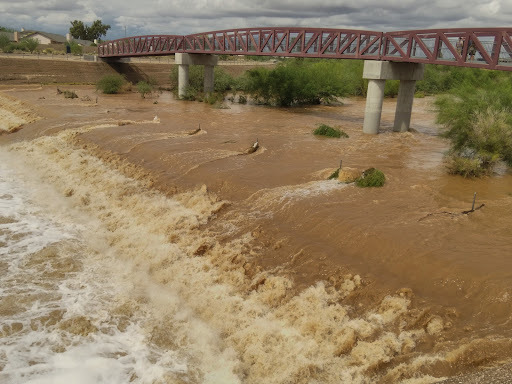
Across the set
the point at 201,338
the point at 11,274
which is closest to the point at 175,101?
the point at 11,274

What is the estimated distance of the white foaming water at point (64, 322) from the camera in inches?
356

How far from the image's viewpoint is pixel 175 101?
147ft

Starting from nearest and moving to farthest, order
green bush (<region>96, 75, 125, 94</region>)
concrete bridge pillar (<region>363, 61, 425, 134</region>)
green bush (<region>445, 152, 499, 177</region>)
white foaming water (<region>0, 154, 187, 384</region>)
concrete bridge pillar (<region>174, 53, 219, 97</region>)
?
white foaming water (<region>0, 154, 187, 384</region>), green bush (<region>445, 152, 499, 177</region>), concrete bridge pillar (<region>363, 61, 425, 134</region>), concrete bridge pillar (<region>174, 53, 219, 97</region>), green bush (<region>96, 75, 125, 94</region>)

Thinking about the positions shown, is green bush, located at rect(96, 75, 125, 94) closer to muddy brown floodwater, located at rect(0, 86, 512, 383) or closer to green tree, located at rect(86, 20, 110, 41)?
muddy brown floodwater, located at rect(0, 86, 512, 383)

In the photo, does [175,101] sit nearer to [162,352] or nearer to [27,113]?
[27,113]

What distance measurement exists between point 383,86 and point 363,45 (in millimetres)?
3038

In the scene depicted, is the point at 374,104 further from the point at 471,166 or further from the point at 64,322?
the point at 64,322

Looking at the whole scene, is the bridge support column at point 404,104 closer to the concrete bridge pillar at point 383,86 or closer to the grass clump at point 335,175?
the concrete bridge pillar at point 383,86

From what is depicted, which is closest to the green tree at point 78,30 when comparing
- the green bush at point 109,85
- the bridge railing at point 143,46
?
the bridge railing at point 143,46

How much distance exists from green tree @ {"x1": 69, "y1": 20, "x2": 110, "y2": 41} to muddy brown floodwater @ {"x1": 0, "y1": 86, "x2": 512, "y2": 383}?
102431 mm

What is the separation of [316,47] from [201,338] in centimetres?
2679

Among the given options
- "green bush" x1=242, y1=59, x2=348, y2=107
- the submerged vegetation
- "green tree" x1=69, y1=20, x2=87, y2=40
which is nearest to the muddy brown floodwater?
the submerged vegetation

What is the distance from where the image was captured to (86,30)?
115 meters

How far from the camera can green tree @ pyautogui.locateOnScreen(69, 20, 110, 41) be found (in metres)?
113
